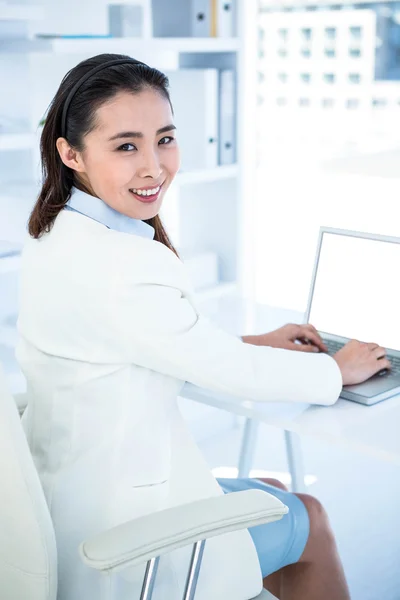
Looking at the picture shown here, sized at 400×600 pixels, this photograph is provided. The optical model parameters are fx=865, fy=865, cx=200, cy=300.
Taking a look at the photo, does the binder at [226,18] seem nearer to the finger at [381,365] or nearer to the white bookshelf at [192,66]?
the white bookshelf at [192,66]

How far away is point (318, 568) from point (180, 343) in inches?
21.3

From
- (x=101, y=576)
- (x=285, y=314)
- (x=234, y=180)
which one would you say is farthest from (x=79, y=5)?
(x=101, y=576)

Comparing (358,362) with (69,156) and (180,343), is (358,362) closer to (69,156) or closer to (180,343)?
(180,343)

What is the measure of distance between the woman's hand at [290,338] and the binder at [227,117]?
122 cm

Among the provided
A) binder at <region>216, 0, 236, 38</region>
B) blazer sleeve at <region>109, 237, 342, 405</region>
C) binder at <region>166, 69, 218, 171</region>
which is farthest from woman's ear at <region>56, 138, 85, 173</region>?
binder at <region>216, 0, 236, 38</region>

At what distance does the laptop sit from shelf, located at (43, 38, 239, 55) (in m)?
0.89

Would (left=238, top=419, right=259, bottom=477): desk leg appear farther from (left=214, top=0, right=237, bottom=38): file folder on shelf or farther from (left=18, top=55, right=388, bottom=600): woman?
(left=214, top=0, right=237, bottom=38): file folder on shelf

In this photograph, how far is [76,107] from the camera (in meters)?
1.48

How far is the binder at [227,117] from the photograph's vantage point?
291 cm

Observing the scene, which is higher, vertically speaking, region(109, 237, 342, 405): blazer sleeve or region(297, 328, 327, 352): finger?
region(109, 237, 342, 405): blazer sleeve

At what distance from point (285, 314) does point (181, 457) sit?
83 cm

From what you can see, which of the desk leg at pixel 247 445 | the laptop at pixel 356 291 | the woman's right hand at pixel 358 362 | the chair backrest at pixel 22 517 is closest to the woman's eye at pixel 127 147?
the chair backrest at pixel 22 517

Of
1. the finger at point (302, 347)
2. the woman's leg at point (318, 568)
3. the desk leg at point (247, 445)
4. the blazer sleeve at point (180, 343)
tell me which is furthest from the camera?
the desk leg at point (247, 445)

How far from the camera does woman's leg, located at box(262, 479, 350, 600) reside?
5.23 feet
